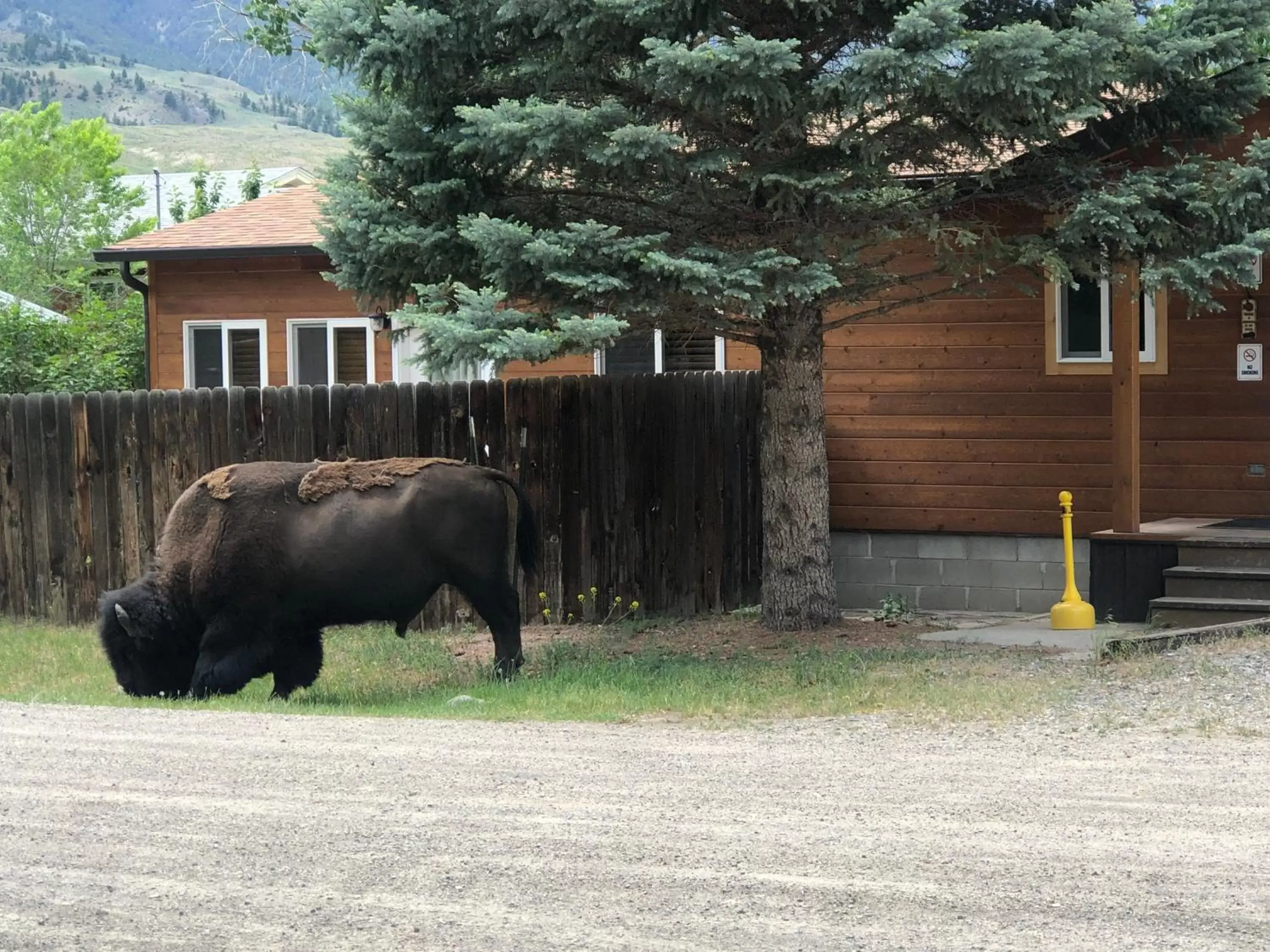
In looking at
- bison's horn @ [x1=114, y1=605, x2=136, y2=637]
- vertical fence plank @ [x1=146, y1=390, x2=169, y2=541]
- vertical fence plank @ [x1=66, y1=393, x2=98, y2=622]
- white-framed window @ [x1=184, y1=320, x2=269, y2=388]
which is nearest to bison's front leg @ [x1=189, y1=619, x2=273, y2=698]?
bison's horn @ [x1=114, y1=605, x2=136, y2=637]

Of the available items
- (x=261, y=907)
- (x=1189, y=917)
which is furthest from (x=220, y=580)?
(x=1189, y=917)

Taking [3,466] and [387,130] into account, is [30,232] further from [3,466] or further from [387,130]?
[387,130]

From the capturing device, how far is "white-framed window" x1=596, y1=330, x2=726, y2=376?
18547mm

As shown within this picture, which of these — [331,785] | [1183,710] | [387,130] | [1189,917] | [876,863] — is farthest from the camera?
[387,130]

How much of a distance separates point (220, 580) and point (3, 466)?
529 cm

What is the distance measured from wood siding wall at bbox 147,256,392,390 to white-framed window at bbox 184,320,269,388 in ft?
0.24

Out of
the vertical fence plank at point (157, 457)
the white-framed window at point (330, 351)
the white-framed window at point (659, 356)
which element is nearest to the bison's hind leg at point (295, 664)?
the vertical fence plank at point (157, 457)

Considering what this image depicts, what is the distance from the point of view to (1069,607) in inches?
552

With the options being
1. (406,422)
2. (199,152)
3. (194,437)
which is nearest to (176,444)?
(194,437)

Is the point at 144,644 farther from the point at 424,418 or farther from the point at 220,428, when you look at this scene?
the point at 424,418

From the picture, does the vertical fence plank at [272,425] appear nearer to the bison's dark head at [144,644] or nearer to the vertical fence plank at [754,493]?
the bison's dark head at [144,644]

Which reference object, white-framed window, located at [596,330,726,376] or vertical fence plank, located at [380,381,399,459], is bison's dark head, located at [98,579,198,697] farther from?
white-framed window, located at [596,330,726,376]

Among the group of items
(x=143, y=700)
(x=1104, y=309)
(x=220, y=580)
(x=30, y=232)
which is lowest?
(x=143, y=700)

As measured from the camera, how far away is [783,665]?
11.9m
